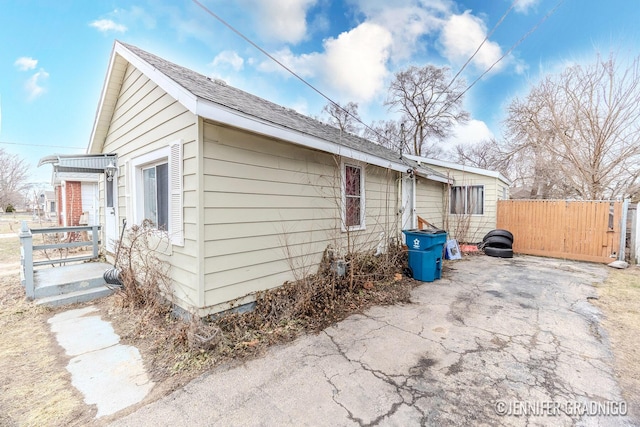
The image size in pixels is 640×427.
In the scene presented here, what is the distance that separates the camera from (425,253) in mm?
5684

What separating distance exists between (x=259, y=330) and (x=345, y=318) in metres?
1.26

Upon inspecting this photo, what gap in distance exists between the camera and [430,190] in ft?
30.8

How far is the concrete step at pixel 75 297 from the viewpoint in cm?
425

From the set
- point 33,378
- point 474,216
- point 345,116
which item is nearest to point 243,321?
point 33,378

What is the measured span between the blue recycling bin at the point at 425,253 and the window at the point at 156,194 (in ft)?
15.3

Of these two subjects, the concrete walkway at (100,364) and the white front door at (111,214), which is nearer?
the concrete walkway at (100,364)

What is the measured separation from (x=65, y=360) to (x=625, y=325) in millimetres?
6946

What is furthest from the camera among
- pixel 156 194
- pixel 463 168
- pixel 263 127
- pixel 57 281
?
pixel 463 168

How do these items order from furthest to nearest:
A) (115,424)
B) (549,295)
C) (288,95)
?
1. (288,95)
2. (549,295)
3. (115,424)

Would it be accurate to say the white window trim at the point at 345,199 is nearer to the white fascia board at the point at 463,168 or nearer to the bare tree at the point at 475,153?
the white fascia board at the point at 463,168

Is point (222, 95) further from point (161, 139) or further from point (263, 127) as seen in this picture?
point (161, 139)

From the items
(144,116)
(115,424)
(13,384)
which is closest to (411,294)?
(115,424)

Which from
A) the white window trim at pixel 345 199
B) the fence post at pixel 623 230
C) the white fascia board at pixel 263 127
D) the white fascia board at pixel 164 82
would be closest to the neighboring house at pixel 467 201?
the fence post at pixel 623 230

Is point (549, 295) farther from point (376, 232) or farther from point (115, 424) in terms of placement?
point (115, 424)
